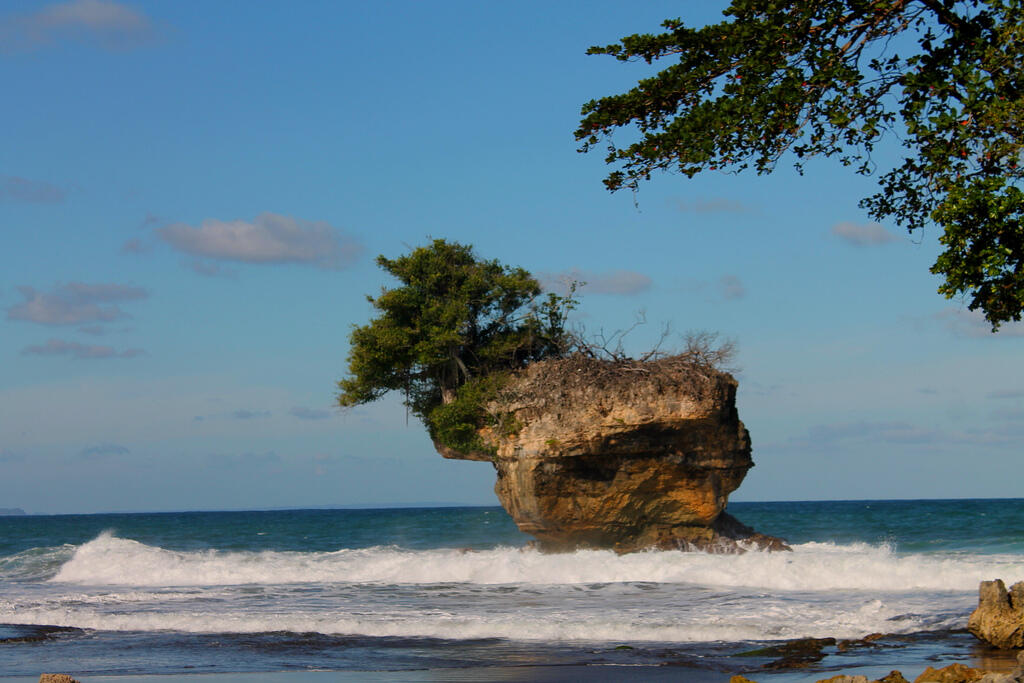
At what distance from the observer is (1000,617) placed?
38.7 feet

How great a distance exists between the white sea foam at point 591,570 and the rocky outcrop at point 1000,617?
615 centimetres

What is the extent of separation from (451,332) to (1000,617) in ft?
37.9

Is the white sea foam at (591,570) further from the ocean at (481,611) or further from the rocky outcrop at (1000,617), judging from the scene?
the rocky outcrop at (1000,617)

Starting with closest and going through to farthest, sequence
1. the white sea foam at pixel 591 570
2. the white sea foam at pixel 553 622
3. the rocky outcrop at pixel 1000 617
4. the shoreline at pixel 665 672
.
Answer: the shoreline at pixel 665 672 < the rocky outcrop at pixel 1000 617 < the white sea foam at pixel 553 622 < the white sea foam at pixel 591 570

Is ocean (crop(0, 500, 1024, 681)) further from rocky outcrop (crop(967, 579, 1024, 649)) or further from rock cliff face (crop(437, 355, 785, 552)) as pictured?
rock cliff face (crop(437, 355, 785, 552))

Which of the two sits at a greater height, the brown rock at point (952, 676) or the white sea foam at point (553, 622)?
the brown rock at point (952, 676)

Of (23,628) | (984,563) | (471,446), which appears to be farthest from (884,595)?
(23,628)

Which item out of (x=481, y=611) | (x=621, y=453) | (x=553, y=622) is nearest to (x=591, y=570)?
(x=621, y=453)

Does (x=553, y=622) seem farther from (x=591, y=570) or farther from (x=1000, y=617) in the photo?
(x=1000, y=617)

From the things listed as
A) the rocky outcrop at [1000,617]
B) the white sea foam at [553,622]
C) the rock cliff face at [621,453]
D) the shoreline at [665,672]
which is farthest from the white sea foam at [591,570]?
the shoreline at [665,672]

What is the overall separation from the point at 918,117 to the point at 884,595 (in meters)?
11.1

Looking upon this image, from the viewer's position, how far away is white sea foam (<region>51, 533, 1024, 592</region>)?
61.4 feet

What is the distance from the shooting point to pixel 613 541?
2072 centimetres

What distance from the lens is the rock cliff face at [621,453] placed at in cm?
1884
